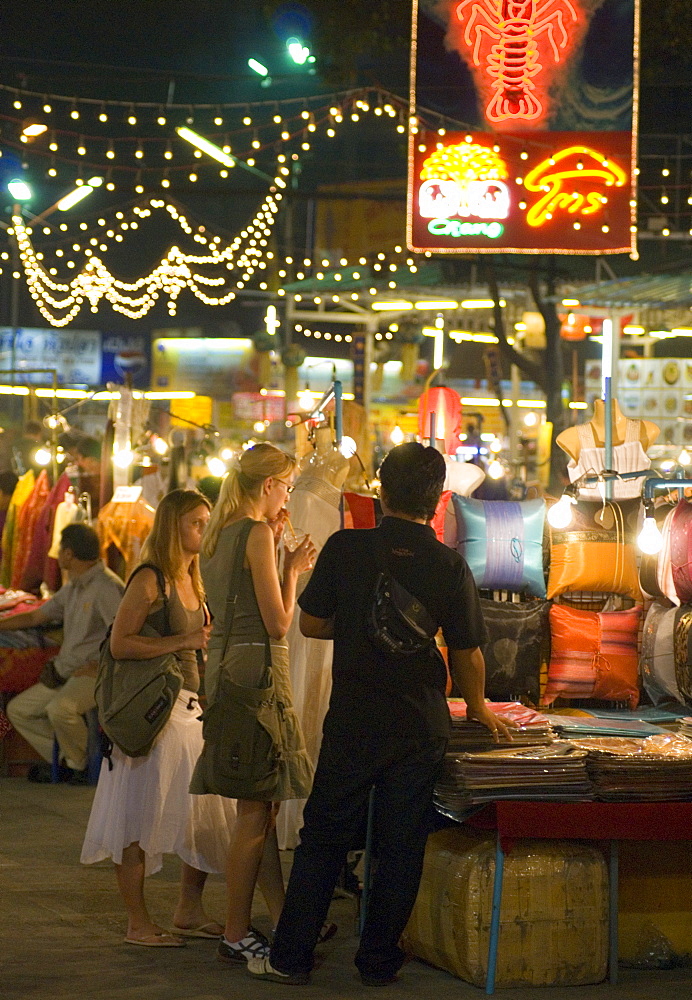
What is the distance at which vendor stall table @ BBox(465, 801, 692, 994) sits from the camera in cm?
451

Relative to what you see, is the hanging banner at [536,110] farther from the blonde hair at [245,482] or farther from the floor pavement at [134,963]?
the floor pavement at [134,963]

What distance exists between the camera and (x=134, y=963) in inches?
188

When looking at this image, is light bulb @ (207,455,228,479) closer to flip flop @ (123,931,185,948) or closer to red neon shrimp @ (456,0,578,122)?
red neon shrimp @ (456,0,578,122)

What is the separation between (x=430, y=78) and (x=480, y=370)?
13.7 meters

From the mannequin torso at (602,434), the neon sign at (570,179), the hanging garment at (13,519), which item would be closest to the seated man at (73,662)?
the hanging garment at (13,519)

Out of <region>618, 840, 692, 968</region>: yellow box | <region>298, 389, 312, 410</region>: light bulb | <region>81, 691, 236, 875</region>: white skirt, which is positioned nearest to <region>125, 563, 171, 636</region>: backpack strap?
<region>81, 691, 236, 875</region>: white skirt

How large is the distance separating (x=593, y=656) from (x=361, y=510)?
4.30 feet

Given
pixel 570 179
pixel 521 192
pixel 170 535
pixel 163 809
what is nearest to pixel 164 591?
pixel 170 535

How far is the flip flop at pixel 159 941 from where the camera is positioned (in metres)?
4.96

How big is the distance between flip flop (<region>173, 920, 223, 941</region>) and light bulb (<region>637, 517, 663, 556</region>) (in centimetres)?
246

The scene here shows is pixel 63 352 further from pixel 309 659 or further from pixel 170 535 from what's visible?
pixel 170 535

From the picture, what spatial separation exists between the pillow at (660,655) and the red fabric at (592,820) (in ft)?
5.26

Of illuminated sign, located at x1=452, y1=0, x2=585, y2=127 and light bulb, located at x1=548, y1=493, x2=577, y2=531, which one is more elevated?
illuminated sign, located at x1=452, y1=0, x2=585, y2=127

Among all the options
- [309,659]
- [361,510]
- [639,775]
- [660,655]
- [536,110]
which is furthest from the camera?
[536,110]
